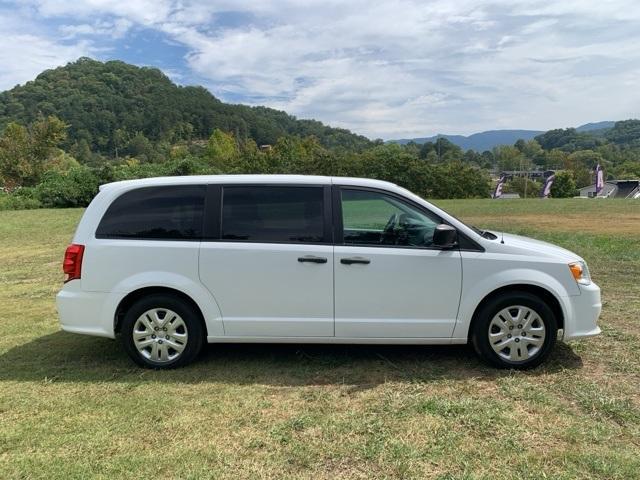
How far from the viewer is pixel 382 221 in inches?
188

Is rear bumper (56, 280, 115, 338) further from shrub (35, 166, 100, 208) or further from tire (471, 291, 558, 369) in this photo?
shrub (35, 166, 100, 208)

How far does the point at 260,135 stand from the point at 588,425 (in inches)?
4164

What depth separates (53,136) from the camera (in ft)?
137

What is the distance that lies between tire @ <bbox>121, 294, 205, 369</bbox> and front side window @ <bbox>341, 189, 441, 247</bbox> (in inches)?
63.3

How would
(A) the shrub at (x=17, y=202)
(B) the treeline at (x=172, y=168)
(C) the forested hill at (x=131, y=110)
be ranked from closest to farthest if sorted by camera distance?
(A) the shrub at (x=17, y=202) → (B) the treeline at (x=172, y=168) → (C) the forested hill at (x=131, y=110)

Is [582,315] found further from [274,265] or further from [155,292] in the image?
[155,292]

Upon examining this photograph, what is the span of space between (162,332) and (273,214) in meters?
1.48

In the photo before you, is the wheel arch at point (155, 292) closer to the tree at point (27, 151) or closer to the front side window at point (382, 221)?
the front side window at point (382, 221)

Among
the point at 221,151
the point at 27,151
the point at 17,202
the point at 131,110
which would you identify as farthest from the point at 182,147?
the point at 17,202

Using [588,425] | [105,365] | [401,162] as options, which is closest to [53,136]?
[401,162]

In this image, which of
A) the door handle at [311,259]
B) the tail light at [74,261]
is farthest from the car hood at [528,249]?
the tail light at [74,261]

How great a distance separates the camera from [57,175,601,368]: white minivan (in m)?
4.53

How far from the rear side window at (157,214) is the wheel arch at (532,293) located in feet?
8.50

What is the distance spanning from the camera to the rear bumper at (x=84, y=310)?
184 inches
